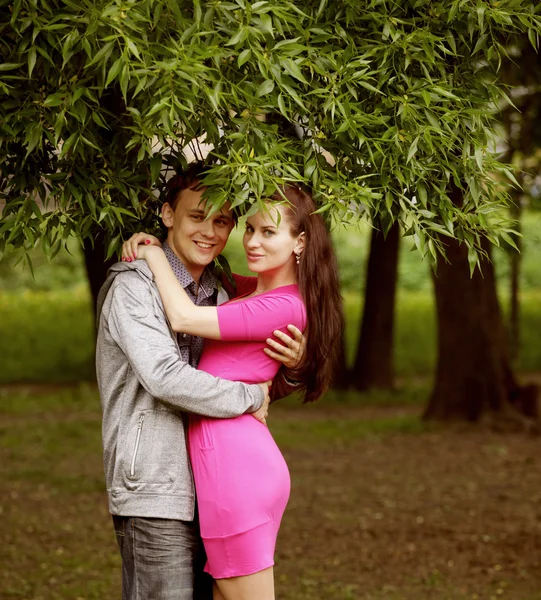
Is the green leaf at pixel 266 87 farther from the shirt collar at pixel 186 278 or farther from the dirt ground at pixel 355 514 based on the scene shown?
the dirt ground at pixel 355 514

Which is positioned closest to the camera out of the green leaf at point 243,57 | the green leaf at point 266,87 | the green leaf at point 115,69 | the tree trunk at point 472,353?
the green leaf at point 115,69

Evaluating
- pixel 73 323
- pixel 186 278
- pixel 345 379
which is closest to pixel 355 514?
pixel 186 278

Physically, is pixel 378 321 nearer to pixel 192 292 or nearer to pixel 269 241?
pixel 192 292

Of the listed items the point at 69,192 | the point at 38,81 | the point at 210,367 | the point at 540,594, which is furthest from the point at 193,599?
the point at 540,594

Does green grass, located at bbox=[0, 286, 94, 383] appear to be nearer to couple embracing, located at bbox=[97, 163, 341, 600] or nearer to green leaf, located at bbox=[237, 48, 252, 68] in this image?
couple embracing, located at bbox=[97, 163, 341, 600]

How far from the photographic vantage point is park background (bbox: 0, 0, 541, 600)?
130 inches

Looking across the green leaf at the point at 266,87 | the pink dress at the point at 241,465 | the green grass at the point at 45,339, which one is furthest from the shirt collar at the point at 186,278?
the green grass at the point at 45,339

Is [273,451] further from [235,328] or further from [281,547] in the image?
[281,547]

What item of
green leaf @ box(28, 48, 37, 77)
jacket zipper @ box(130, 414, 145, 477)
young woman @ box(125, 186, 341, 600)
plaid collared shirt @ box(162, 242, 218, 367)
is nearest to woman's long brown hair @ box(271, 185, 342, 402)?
young woman @ box(125, 186, 341, 600)

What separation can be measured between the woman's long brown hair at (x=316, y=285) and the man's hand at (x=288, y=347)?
5cm

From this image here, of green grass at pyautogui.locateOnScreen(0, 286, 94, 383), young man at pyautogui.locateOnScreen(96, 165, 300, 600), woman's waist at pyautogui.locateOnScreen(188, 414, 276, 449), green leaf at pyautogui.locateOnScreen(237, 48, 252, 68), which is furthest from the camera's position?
green grass at pyautogui.locateOnScreen(0, 286, 94, 383)

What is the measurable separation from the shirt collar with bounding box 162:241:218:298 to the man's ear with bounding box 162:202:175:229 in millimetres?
89

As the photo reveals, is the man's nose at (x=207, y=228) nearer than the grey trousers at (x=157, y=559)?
No

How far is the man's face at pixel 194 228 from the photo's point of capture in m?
3.54
